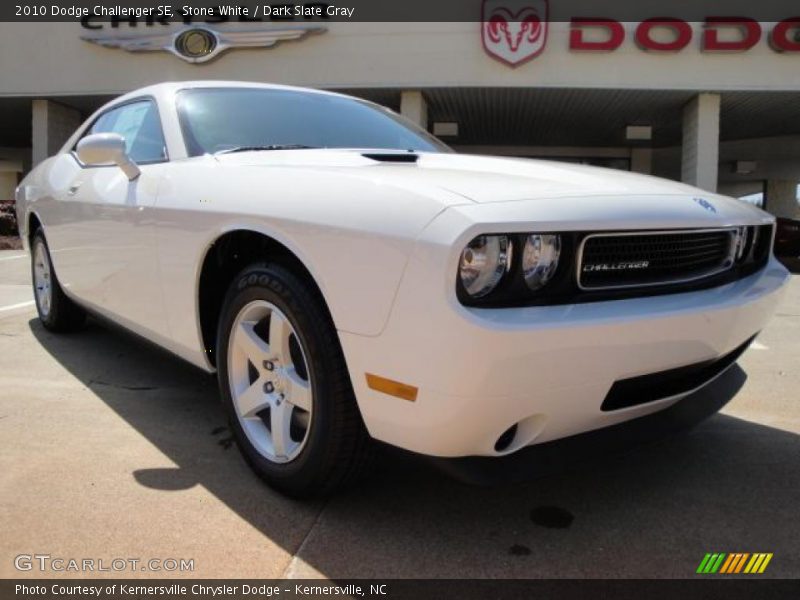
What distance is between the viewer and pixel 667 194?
2.13m

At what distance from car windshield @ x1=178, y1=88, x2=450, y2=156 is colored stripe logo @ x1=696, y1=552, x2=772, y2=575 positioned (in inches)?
81.9

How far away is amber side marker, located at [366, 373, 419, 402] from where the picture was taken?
68.2 inches

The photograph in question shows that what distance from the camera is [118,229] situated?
119 inches

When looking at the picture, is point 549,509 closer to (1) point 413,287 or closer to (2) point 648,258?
(2) point 648,258

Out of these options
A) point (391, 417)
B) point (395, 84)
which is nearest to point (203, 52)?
point (395, 84)

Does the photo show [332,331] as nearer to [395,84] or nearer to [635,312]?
[635,312]

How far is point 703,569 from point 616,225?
3.36 feet

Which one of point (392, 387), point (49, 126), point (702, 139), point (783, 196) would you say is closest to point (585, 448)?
point (392, 387)

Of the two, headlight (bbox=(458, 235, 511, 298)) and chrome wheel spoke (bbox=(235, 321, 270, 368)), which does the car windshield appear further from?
headlight (bbox=(458, 235, 511, 298))

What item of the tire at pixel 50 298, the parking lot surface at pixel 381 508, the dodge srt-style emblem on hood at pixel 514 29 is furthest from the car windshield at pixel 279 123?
the dodge srt-style emblem on hood at pixel 514 29

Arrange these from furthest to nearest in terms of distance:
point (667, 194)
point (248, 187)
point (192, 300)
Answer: point (192, 300) → point (248, 187) → point (667, 194)

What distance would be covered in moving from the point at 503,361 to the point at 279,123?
6.09 feet

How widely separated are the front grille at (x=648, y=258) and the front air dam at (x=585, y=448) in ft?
1.48

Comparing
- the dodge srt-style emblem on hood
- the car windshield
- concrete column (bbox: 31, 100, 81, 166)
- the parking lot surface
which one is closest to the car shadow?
the parking lot surface
